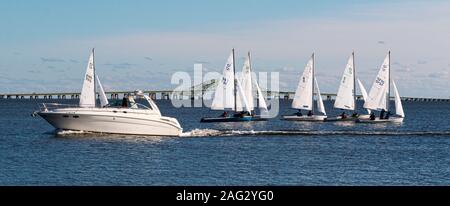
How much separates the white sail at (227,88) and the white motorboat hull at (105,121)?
41.9 meters

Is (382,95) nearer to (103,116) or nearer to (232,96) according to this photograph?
(232,96)

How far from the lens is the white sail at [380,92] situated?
107438 mm

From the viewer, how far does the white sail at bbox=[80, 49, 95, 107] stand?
66.6 m

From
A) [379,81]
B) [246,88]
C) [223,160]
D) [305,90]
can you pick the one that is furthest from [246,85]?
[223,160]

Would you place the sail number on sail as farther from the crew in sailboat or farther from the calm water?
the calm water

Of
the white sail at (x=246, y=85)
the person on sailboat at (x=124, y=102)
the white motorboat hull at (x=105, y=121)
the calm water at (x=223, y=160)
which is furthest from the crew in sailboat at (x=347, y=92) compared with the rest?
the person on sailboat at (x=124, y=102)

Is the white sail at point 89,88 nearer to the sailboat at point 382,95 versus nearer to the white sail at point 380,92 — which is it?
the sailboat at point 382,95

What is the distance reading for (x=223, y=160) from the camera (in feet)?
163

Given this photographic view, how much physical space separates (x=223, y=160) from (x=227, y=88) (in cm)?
5904
